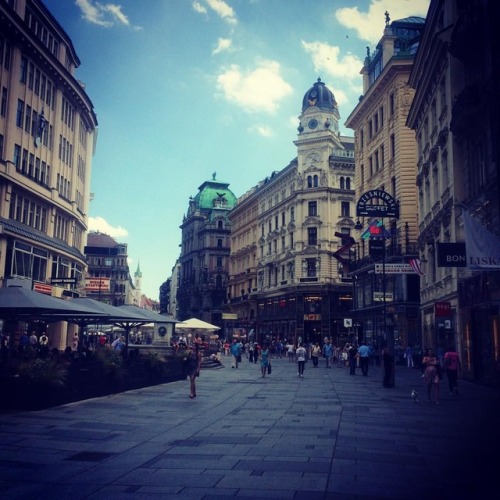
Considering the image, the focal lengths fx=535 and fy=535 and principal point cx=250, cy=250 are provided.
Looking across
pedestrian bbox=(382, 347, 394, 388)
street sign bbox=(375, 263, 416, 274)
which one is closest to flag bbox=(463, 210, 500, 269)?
pedestrian bbox=(382, 347, 394, 388)

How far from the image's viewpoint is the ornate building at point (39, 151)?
1298 inches

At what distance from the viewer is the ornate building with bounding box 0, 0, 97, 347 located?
3297 cm

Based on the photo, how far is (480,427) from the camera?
12.2 m

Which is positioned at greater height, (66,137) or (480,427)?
(66,137)

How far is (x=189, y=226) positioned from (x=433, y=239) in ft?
268

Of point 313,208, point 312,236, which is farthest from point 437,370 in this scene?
point 313,208

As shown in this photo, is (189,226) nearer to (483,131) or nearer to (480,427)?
(483,131)

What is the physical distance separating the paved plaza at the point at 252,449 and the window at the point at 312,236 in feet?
147

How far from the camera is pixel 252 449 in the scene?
9.68 m

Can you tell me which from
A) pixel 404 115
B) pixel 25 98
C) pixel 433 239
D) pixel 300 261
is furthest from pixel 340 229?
pixel 25 98

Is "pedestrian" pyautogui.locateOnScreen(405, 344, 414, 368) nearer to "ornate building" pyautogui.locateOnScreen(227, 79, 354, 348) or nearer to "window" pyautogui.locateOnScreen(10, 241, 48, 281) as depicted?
"ornate building" pyautogui.locateOnScreen(227, 79, 354, 348)

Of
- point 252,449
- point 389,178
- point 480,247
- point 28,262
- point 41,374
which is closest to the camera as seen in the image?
point 252,449

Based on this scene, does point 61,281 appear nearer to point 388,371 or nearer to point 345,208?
point 388,371

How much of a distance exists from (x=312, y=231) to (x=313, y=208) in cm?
274
